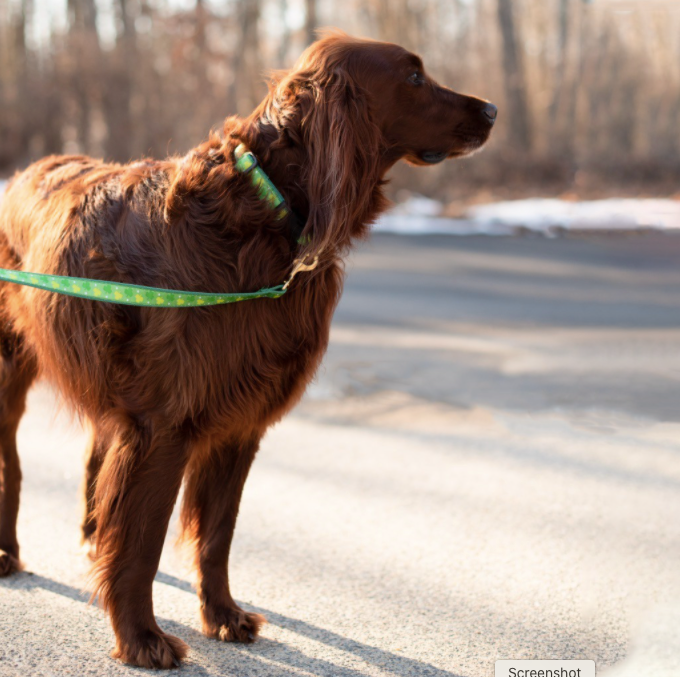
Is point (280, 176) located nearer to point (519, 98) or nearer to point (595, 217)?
point (595, 217)

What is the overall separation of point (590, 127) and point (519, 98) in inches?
266

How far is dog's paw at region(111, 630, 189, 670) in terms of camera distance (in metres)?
2.49

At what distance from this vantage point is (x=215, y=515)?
9.26 feet

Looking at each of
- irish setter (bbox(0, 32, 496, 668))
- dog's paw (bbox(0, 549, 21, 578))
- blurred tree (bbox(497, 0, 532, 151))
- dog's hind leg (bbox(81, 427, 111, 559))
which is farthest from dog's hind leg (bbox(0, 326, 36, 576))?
blurred tree (bbox(497, 0, 532, 151))

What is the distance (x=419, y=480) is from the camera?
4.01m

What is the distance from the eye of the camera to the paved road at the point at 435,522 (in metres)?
2.63

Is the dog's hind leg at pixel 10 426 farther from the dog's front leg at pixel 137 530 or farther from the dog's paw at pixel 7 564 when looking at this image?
the dog's front leg at pixel 137 530

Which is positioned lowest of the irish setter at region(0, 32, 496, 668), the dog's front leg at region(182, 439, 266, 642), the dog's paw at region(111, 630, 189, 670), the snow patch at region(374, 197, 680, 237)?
the snow patch at region(374, 197, 680, 237)

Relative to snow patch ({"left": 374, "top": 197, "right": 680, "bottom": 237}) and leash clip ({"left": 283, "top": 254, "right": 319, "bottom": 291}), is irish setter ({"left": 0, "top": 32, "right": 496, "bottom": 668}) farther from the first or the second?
snow patch ({"left": 374, "top": 197, "right": 680, "bottom": 237})

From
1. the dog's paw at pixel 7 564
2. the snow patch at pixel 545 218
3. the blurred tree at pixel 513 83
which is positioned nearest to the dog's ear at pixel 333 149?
the dog's paw at pixel 7 564

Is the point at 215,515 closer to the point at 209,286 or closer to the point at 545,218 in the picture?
the point at 209,286

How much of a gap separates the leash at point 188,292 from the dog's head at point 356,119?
0.37 feet

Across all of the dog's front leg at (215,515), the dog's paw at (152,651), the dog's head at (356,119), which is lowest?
the dog's paw at (152,651)

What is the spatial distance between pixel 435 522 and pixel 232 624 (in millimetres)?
1166
